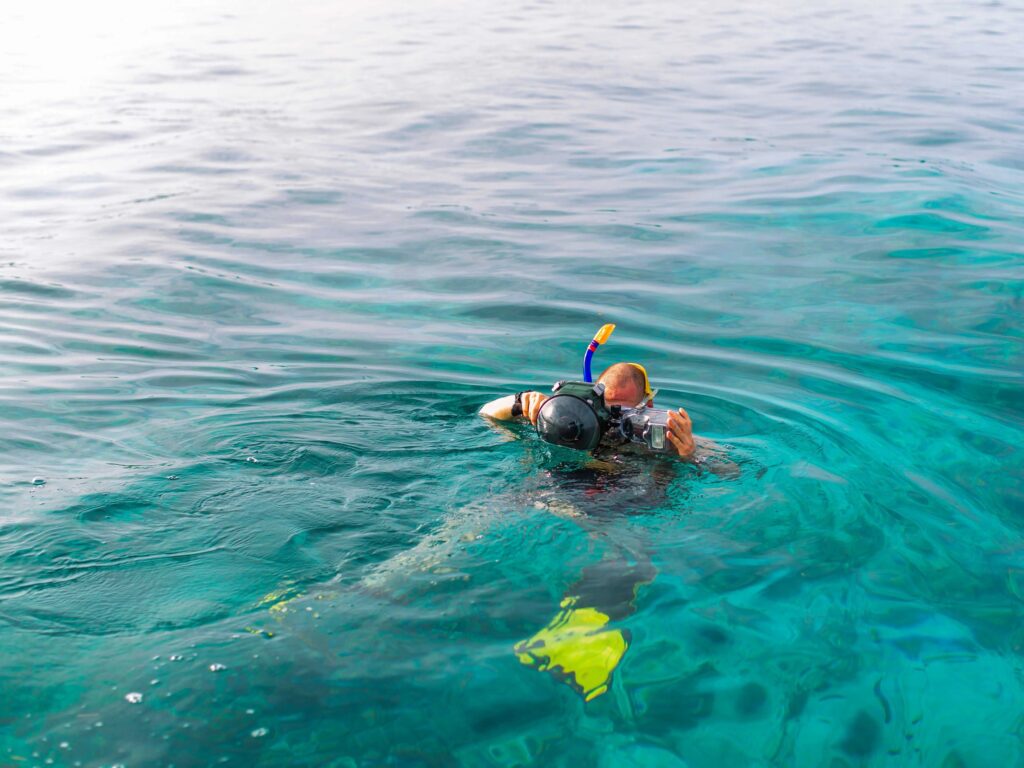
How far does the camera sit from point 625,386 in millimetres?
5086

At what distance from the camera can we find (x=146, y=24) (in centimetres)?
2848

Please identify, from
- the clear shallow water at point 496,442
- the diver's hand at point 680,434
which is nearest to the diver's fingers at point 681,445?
the diver's hand at point 680,434

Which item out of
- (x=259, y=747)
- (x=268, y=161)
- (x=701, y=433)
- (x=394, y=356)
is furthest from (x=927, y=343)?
(x=268, y=161)

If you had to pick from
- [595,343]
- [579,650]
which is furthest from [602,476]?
[579,650]

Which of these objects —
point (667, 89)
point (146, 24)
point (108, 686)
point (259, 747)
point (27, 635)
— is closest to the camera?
point (259, 747)

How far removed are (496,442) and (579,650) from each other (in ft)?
6.60

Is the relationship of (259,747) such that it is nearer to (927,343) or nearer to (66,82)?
(927,343)

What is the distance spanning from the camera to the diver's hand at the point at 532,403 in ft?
17.2

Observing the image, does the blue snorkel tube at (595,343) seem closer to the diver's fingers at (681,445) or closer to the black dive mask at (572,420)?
the black dive mask at (572,420)

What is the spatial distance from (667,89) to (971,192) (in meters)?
8.00

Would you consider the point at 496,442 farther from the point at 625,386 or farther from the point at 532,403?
the point at 625,386

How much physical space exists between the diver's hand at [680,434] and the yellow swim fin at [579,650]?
1032 millimetres

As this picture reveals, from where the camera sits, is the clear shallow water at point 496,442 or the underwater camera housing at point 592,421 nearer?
the clear shallow water at point 496,442

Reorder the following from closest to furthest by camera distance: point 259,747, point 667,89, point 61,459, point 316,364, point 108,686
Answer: point 259,747, point 108,686, point 61,459, point 316,364, point 667,89
